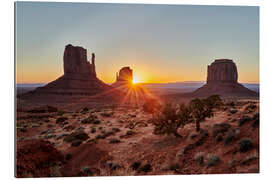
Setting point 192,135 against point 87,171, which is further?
point 192,135

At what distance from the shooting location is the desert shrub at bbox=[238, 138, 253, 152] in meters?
4.44

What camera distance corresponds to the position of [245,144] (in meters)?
4.51

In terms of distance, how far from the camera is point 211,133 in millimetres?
5531

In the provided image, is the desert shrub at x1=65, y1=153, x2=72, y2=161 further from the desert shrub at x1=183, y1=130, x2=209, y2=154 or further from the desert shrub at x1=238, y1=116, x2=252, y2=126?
the desert shrub at x1=238, y1=116, x2=252, y2=126

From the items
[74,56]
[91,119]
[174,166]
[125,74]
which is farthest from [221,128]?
[74,56]

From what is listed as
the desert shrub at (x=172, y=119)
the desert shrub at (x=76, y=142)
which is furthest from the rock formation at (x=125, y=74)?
the desert shrub at (x=76, y=142)

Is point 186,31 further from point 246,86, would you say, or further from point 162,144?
point 162,144

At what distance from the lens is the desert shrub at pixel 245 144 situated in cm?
444

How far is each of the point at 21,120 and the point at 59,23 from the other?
3617mm

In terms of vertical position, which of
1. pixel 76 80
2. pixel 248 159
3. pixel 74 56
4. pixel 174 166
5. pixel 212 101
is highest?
pixel 74 56

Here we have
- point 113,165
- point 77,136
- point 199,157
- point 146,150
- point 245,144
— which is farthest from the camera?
point 77,136

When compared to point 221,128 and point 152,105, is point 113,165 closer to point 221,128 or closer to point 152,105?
point 152,105

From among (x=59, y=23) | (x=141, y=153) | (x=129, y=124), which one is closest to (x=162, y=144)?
(x=141, y=153)

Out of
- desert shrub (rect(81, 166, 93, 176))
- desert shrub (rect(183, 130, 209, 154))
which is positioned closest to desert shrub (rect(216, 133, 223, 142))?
desert shrub (rect(183, 130, 209, 154))
